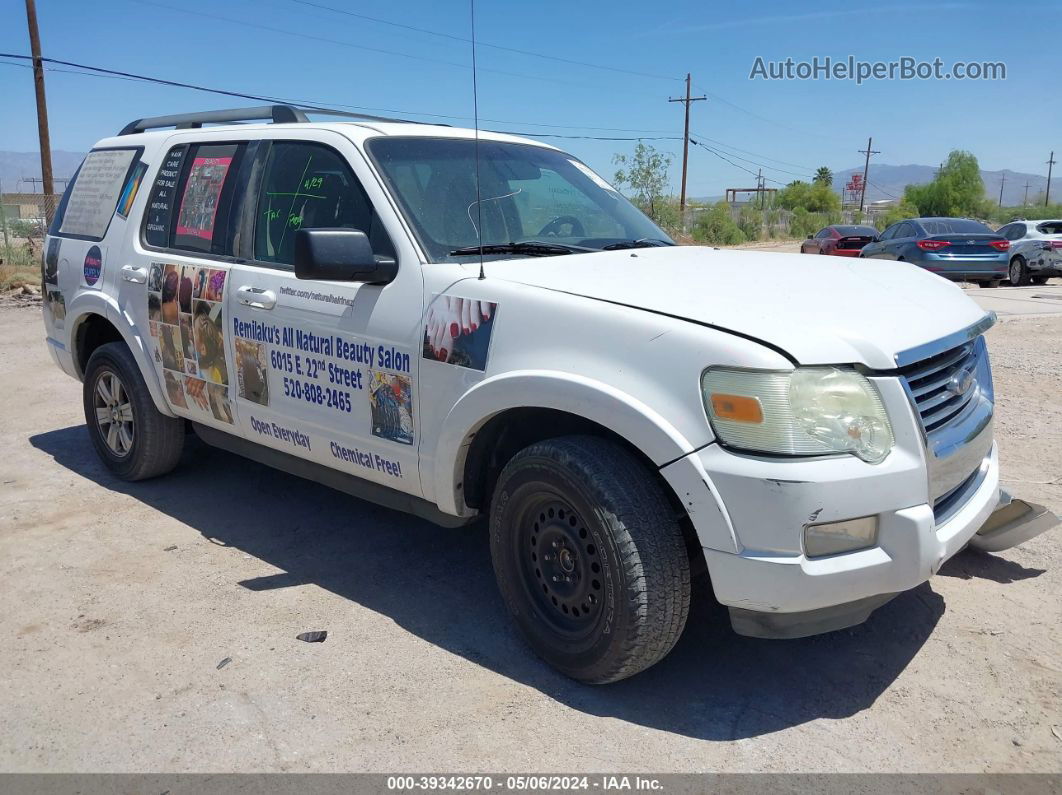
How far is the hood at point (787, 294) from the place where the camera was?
272 centimetres

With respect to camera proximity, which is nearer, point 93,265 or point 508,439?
point 508,439

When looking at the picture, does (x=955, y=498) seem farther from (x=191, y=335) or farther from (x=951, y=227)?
(x=951, y=227)

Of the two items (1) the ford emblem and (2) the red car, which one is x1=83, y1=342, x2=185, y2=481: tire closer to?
(1) the ford emblem

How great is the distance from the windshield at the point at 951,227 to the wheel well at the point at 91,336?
52.8 feet

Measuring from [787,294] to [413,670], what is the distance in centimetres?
192

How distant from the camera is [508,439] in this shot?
3.51 meters

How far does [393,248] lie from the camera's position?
3613mm

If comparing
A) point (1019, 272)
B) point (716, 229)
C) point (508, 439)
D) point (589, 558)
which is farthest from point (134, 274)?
point (716, 229)

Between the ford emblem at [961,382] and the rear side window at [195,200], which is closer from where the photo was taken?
the ford emblem at [961,382]

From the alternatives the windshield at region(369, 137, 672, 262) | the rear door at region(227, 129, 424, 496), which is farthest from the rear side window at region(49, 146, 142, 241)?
the windshield at region(369, 137, 672, 262)

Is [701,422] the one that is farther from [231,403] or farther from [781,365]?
[231,403]

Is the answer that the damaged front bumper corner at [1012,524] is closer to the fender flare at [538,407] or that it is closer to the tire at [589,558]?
the tire at [589,558]

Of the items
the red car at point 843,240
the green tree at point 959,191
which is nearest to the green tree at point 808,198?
the green tree at point 959,191

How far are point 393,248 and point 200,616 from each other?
5.71 ft
